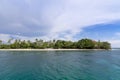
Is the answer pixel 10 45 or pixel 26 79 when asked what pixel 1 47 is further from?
pixel 26 79

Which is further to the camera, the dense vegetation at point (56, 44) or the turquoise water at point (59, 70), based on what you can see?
the dense vegetation at point (56, 44)

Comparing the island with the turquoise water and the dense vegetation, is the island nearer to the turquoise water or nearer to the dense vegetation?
the dense vegetation

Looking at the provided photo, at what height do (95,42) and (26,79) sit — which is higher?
(95,42)

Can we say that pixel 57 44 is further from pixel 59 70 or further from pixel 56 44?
pixel 59 70

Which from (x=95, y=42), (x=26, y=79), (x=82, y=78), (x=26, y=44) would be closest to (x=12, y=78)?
(x=26, y=79)

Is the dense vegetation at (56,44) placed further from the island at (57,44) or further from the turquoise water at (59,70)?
the turquoise water at (59,70)

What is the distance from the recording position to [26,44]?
161750mm

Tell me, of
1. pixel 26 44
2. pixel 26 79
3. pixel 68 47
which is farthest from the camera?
pixel 68 47

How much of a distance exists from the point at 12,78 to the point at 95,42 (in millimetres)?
166658

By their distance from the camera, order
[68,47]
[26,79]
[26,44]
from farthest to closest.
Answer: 1. [68,47]
2. [26,44]
3. [26,79]

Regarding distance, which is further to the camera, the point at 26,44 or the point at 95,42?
the point at 95,42

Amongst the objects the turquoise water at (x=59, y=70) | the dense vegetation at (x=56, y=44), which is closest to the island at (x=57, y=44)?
the dense vegetation at (x=56, y=44)

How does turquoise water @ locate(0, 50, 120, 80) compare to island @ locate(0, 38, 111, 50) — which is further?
island @ locate(0, 38, 111, 50)

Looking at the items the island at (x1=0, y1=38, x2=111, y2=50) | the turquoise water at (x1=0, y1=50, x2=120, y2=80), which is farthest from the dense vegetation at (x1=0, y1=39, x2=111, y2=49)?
the turquoise water at (x1=0, y1=50, x2=120, y2=80)
